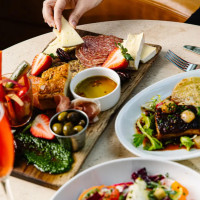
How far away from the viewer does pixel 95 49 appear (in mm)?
2309

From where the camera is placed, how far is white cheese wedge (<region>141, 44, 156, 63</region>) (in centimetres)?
219

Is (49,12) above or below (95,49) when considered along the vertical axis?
Answer: above

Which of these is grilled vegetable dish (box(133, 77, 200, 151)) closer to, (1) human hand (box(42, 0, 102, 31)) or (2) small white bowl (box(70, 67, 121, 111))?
(2) small white bowl (box(70, 67, 121, 111))

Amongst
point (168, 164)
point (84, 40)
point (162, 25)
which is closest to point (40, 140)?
point (168, 164)

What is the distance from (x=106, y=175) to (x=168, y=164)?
271 millimetres

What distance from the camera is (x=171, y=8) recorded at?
3.13 meters

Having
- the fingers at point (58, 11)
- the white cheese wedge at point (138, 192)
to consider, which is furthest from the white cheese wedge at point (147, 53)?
the white cheese wedge at point (138, 192)

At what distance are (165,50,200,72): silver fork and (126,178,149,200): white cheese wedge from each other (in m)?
1.15

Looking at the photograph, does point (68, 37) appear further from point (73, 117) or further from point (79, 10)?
point (73, 117)

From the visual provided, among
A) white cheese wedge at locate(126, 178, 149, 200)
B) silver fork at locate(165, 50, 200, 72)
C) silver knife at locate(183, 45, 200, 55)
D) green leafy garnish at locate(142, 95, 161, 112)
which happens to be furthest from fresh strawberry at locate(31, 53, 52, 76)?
white cheese wedge at locate(126, 178, 149, 200)

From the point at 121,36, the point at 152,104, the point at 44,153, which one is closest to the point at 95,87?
the point at 152,104

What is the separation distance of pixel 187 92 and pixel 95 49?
0.84 meters

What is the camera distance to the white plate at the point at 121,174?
125cm

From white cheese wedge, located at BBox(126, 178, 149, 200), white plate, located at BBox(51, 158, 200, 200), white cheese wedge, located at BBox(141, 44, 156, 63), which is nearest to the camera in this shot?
white cheese wedge, located at BBox(126, 178, 149, 200)
